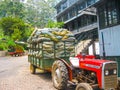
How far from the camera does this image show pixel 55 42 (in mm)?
12227

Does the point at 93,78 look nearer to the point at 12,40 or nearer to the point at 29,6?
the point at 12,40

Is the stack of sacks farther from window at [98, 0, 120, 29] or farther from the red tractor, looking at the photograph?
window at [98, 0, 120, 29]

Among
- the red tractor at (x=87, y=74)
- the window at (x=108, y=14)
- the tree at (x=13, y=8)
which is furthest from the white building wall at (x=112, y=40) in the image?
the tree at (x=13, y=8)

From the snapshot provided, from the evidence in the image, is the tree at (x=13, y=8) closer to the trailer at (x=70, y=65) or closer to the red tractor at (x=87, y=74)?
the trailer at (x=70, y=65)

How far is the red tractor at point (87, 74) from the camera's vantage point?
24.8 ft

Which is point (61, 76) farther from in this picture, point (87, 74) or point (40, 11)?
point (40, 11)

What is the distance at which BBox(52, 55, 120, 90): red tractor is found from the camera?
24.8 feet

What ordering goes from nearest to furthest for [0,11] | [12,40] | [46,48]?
1. [46,48]
2. [12,40]
3. [0,11]

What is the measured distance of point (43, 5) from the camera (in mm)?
110125

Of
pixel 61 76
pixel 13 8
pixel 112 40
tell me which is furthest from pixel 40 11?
pixel 61 76

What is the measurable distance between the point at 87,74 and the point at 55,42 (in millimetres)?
4122

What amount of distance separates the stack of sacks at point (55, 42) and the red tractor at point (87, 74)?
1.94 m

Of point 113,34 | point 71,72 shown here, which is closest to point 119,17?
point 113,34

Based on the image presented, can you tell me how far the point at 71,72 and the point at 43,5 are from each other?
103030 mm
